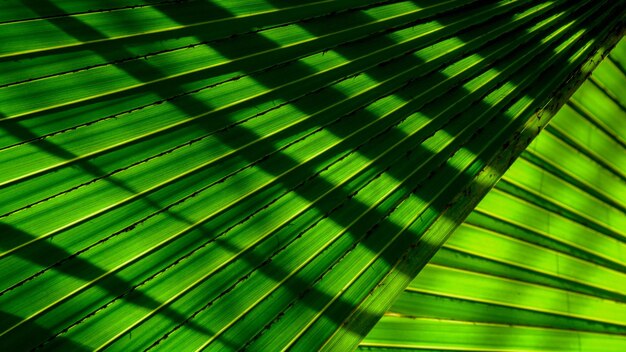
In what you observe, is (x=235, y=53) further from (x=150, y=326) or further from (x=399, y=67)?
(x=150, y=326)

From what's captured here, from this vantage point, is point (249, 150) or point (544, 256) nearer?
point (249, 150)

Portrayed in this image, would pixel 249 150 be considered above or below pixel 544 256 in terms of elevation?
above

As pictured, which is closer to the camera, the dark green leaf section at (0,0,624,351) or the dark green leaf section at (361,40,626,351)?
the dark green leaf section at (0,0,624,351)

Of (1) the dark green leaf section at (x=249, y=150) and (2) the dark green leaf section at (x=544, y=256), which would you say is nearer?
(1) the dark green leaf section at (x=249, y=150)

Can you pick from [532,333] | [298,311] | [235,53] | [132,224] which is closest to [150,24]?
[235,53]
